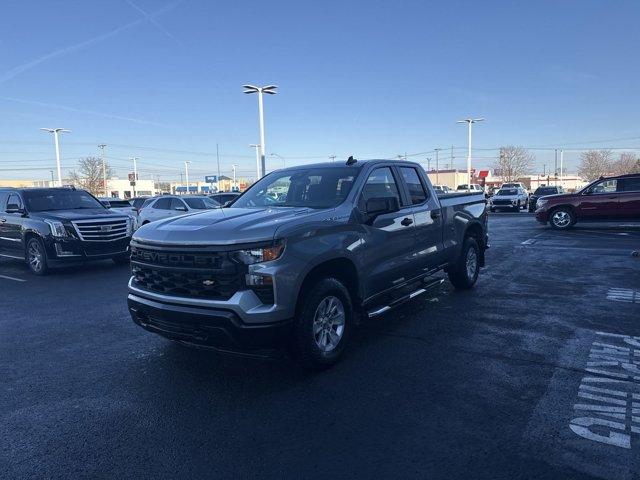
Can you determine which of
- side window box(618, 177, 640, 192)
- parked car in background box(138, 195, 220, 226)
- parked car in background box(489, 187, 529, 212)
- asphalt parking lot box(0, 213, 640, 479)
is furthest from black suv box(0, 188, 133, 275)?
parked car in background box(489, 187, 529, 212)

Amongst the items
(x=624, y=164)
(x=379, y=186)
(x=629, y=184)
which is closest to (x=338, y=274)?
(x=379, y=186)

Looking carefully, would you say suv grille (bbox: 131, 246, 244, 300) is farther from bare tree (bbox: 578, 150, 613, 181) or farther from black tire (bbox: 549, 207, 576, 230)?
bare tree (bbox: 578, 150, 613, 181)

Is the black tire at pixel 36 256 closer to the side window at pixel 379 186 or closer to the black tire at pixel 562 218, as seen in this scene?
the side window at pixel 379 186

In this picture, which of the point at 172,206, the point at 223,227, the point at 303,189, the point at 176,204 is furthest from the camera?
the point at 172,206

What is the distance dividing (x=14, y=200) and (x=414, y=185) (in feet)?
32.5

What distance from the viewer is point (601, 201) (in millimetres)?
16578

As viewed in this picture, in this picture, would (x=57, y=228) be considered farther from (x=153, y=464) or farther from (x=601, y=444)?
(x=601, y=444)

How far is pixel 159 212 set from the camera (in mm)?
18438

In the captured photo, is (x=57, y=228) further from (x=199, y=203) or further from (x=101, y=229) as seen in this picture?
(x=199, y=203)

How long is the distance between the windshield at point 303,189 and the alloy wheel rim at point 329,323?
1.02 m

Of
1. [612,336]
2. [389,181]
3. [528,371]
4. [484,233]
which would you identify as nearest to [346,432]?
[528,371]

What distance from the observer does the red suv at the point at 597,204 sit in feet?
52.3

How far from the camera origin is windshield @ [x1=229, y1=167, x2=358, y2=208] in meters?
5.01

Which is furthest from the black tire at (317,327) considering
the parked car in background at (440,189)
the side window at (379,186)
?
the parked car in background at (440,189)
